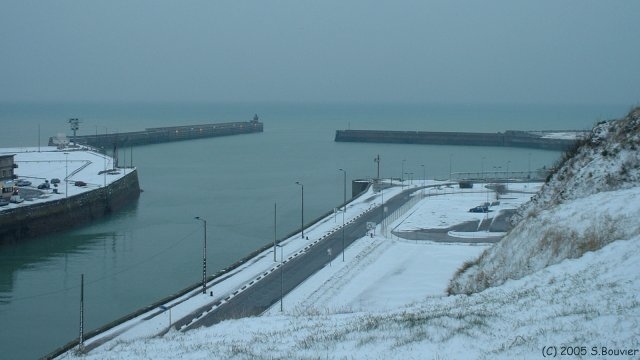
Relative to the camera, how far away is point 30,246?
17969 mm

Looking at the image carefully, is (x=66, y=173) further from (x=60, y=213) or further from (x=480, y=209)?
(x=480, y=209)

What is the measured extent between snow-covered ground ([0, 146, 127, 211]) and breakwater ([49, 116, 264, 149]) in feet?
19.1

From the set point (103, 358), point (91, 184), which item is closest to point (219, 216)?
point (91, 184)

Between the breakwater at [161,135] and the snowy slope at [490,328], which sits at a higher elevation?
the breakwater at [161,135]

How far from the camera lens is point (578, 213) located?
718cm

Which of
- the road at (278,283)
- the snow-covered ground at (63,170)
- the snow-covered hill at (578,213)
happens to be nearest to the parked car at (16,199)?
the snow-covered ground at (63,170)

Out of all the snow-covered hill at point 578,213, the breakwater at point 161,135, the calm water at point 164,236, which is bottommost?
the calm water at point 164,236

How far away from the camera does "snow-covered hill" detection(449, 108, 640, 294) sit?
6578 mm

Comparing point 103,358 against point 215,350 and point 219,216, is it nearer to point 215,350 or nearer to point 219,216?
point 215,350

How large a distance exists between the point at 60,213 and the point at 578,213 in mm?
16970

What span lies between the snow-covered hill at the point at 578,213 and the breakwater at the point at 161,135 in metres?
38.0

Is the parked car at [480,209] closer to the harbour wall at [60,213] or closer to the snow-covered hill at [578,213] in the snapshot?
the snow-covered hill at [578,213]

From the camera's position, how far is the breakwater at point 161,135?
2121 inches

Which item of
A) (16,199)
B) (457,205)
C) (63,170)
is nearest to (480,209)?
(457,205)
